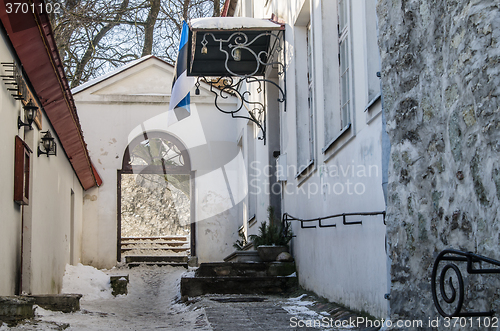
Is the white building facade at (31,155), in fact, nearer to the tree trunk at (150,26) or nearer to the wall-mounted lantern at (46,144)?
the wall-mounted lantern at (46,144)

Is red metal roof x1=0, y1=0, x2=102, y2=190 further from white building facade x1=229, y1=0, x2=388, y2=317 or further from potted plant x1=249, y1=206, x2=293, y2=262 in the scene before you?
potted plant x1=249, y1=206, x2=293, y2=262

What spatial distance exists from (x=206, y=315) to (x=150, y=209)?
21128 millimetres

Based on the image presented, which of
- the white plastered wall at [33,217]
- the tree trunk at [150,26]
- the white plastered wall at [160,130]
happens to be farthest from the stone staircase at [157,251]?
the tree trunk at [150,26]

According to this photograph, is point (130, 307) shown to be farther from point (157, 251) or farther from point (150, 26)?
point (150, 26)

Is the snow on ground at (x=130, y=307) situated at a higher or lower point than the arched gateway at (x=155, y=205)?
lower

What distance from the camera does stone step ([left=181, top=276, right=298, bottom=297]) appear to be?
6992mm

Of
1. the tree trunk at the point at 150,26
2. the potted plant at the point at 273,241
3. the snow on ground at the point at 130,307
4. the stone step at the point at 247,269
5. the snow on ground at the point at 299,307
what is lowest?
the snow on ground at the point at 130,307

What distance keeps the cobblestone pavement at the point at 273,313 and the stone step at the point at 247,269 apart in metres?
0.86

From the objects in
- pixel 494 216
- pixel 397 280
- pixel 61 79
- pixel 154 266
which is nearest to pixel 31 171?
pixel 61 79

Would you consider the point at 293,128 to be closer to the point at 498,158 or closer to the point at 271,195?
the point at 271,195

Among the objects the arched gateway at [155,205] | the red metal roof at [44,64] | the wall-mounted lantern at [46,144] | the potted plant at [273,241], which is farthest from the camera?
the arched gateway at [155,205]

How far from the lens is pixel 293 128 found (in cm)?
761

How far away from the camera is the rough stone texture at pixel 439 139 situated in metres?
1.87

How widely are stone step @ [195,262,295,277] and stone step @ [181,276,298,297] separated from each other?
329mm
